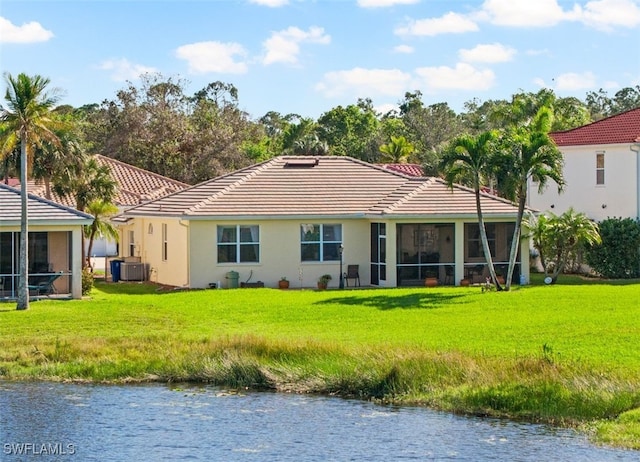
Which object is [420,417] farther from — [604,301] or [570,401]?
[604,301]

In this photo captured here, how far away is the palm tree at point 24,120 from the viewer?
33375mm

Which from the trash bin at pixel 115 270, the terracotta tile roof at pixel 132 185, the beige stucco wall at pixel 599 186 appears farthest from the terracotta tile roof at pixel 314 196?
the terracotta tile roof at pixel 132 185

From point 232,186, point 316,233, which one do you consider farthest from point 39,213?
point 316,233

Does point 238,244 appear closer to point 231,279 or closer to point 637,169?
point 231,279

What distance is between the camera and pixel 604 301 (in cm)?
3462

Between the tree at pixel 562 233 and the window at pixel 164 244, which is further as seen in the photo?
the window at pixel 164 244

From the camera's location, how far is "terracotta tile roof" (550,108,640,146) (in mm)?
46281

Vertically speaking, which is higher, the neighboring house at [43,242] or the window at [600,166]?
the window at [600,166]

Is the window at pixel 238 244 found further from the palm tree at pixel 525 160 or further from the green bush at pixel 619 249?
the green bush at pixel 619 249

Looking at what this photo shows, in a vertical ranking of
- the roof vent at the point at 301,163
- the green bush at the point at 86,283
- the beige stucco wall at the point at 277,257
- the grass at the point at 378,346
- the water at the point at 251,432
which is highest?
the roof vent at the point at 301,163

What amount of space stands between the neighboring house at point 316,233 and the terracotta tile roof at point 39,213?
4.07 meters

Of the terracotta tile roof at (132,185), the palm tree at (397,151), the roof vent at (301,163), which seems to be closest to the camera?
the roof vent at (301,163)

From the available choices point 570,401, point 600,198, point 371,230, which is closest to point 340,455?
point 570,401

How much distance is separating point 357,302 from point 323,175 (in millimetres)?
11238
